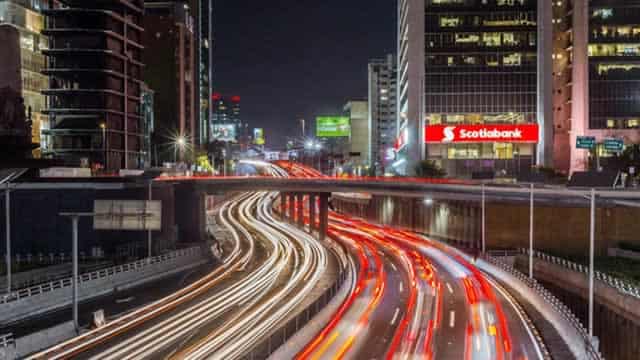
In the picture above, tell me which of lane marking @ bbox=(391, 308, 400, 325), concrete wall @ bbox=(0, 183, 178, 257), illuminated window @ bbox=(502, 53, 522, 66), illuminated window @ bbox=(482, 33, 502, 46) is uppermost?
illuminated window @ bbox=(482, 33, 502, 46)

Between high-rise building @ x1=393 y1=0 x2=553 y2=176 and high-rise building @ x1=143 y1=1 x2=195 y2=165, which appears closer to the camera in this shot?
high-rise building @ x1=393 y1=0 x2=553 y2=176

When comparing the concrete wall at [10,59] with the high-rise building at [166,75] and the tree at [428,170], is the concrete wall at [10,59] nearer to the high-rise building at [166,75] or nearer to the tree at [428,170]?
the high-rise building at [166,75]

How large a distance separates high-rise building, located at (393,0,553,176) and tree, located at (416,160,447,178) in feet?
→ 29.1

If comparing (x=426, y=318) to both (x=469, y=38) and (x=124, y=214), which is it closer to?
(x=124, y=214)

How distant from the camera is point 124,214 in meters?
49.6


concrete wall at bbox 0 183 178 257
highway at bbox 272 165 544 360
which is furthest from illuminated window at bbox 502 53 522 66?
concrete wall at bbox 0 183 178 257

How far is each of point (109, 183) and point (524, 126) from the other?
8873cm

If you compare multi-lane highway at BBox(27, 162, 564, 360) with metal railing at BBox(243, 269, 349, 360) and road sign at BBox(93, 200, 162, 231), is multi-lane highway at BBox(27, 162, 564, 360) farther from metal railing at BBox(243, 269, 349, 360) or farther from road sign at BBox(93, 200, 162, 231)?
road sign at BBox(93, 200, 162, 231)

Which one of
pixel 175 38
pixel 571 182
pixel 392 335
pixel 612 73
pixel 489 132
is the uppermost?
pixel 175 38

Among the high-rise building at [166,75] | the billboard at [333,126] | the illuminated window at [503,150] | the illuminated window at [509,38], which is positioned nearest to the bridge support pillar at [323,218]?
the illuminated window at [503,150]

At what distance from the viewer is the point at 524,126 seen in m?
132

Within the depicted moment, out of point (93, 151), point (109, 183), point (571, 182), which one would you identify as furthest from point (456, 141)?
point (109, 183)

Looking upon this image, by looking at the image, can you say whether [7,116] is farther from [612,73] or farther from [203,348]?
[612,73]

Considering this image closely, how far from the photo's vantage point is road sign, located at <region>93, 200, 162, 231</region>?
4934 centimetres
